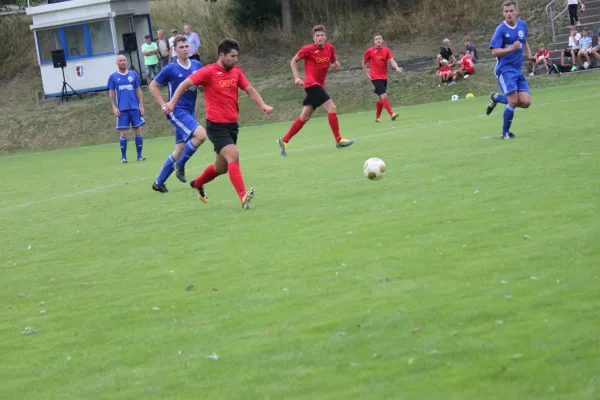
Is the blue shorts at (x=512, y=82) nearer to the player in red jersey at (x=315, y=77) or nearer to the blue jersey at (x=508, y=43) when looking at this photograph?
the blue jersey at (x=508, y=43)

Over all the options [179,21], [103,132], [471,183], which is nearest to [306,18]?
Result: [179,21]

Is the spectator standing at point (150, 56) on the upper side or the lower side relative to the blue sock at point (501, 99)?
upper

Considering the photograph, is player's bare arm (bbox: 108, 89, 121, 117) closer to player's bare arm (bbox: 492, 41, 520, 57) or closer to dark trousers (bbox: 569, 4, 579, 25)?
player's bare arm (bbox: 492, 41, 520, 57)

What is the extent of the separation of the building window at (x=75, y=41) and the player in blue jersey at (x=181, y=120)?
25473 millimetres

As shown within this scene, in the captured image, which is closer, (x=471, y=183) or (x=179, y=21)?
(x=471, y=183)

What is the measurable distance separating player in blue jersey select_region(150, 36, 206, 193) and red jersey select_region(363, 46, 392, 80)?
9.84 meters

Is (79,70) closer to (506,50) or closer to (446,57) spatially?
(446,57)

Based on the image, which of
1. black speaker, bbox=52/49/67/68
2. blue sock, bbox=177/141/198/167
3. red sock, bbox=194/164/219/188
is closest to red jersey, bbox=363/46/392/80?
blue sock, bbox=177/141/198/167

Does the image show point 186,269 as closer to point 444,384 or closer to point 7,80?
point 444,384

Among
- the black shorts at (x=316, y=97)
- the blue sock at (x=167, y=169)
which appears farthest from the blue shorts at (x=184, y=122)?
the black shorts at (x=316, y=97)

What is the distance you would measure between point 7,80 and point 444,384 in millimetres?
42811

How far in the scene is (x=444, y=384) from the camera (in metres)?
4.83

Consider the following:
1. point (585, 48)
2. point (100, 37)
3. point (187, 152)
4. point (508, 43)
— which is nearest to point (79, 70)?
point (100, 37)

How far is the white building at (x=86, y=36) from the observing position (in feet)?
125
